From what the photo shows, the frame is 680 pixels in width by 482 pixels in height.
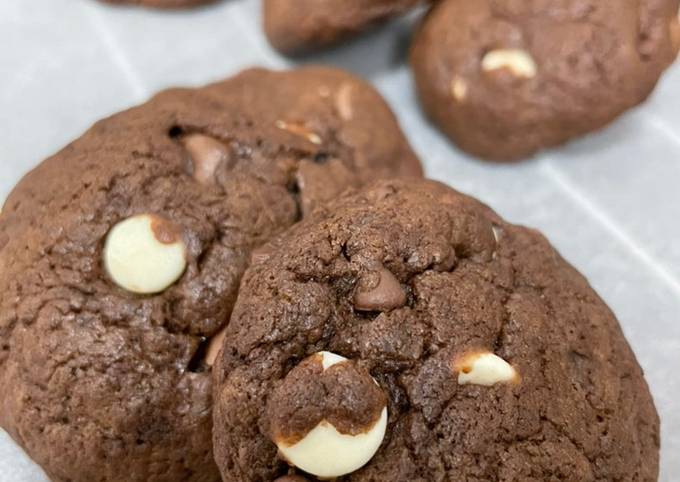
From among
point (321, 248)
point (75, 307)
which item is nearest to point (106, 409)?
point (75, 307)

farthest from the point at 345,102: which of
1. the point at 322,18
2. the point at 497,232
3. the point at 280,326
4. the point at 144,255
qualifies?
the point at 280,326

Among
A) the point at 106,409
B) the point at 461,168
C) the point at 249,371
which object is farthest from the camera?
the point at 461,168

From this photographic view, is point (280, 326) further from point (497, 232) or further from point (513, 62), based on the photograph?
point (513, 62)

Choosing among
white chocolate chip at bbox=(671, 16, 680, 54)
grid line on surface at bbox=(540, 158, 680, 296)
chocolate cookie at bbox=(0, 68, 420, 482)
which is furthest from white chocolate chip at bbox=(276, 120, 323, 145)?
white chocolate chip at bbox=(671, 16, 680, 54)

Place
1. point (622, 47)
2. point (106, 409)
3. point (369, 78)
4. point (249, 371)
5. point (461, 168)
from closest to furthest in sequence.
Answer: point (249, 371) → point (106, 409) → point (622, 47) → point (461, 168) → point (369, 78)

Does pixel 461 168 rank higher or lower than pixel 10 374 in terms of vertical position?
lower

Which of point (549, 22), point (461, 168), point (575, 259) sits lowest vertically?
point (575, 259)

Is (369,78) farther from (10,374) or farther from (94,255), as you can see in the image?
(10,374)
